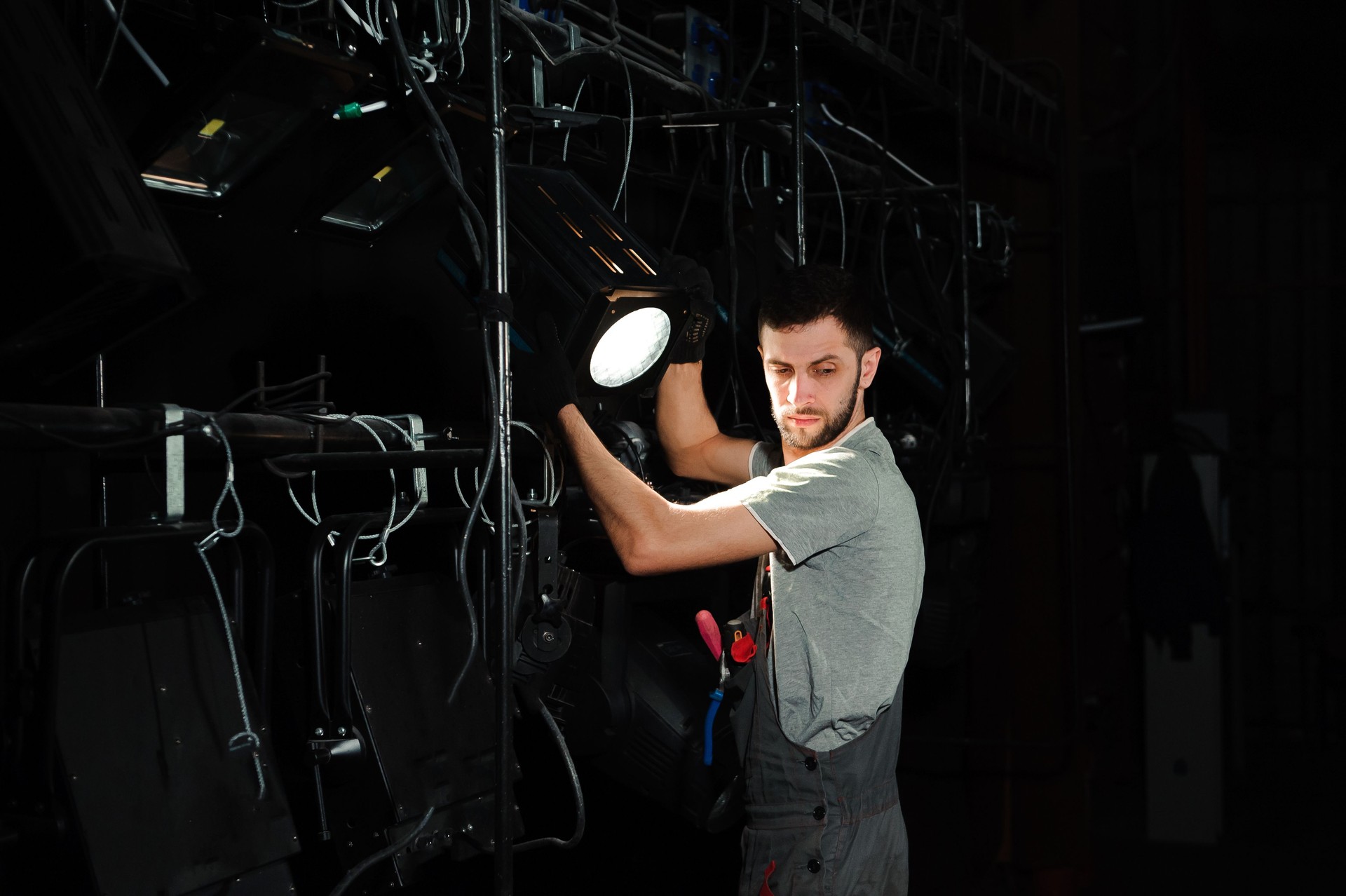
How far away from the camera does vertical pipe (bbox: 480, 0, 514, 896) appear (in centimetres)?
152

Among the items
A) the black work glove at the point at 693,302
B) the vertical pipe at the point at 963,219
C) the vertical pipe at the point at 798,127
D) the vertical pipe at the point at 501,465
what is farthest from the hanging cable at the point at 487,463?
the vertical pipe at the point at 963,219

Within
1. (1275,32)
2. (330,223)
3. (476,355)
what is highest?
(1275,32)

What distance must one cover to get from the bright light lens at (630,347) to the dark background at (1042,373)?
0.55 feet

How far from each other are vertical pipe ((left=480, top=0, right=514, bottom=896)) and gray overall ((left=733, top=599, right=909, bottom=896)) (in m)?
0.73

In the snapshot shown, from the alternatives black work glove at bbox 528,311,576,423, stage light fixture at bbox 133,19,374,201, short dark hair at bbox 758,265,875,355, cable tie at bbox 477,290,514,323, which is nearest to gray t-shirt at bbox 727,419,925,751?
short dark hair at bbox 758,265,875,355

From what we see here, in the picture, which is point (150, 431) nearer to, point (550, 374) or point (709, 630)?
point (550, 374)

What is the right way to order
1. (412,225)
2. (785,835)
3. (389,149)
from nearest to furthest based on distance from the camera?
1. (389,149)
2. (785,835)
3. (412,225)

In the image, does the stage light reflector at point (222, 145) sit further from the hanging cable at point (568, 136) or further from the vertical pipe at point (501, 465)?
the hanging cable at point (568, 136)

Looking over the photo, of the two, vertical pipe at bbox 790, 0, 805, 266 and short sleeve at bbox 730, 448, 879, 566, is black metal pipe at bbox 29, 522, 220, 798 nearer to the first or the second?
short sleeve at bbox 730, 448, 879, 566

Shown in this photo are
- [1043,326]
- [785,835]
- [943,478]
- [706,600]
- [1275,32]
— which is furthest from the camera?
[1275,32]

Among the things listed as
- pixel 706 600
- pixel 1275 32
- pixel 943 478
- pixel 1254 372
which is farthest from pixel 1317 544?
pixel 706 600

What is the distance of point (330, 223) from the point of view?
7.14 feet

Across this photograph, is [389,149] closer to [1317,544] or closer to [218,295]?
[218,295]

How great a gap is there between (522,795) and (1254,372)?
8.31 meters
